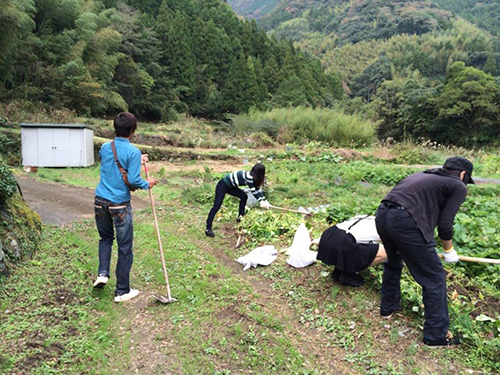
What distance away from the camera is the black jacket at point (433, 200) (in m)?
3.08

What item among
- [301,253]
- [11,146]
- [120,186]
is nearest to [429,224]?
[301,253]

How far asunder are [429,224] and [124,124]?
2918mm

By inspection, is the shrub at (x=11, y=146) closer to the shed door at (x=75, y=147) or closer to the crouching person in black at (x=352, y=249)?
the shed door at (x=75, y=147)

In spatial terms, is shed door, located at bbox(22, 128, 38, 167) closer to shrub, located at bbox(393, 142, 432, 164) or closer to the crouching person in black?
the crouching person in black

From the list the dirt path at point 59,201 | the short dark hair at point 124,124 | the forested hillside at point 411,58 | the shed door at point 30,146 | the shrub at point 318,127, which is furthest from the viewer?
the forested hillside at point 411,58

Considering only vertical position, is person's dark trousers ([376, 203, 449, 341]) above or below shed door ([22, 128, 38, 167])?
above

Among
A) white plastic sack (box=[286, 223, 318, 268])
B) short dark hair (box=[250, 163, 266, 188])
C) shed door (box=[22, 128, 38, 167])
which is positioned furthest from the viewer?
shed door (box=[22, 128, 38, 167])

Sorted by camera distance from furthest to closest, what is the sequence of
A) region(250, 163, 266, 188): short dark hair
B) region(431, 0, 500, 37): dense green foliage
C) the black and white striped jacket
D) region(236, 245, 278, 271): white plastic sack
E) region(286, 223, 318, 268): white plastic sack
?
region(431, 0, 500, 37): dense green foliage
the black and white striped jacket
region(250, 163, 266, 188): short dark hair
region(236, 245, 278, 271): white plastic sack
region(286, 223, 318, 268): white plastic sack

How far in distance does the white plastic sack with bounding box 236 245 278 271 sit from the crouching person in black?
3.34ft

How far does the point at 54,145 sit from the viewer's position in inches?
504

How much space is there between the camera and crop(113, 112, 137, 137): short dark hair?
3.62m

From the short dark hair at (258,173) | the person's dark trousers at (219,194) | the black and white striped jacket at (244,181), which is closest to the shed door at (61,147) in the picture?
the person's dark trousers at (219,194)

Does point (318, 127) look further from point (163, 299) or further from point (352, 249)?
point (163, 299)

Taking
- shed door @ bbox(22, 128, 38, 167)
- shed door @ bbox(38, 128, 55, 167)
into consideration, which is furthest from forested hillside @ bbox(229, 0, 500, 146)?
shed door @ bbox(22, 128, 38, 167)
